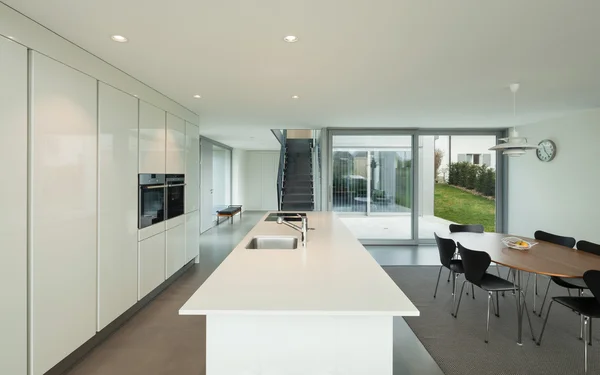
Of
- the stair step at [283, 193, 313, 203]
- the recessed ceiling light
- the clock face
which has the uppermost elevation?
the recessed ceiling light

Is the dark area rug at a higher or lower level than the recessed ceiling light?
lower

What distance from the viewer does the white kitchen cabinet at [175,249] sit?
4293mm

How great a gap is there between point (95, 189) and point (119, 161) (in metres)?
0.44

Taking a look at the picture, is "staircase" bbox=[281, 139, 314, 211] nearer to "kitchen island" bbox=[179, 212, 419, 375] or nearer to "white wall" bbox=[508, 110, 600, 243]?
"white wall" bbox=[508, 110, 600, 243]

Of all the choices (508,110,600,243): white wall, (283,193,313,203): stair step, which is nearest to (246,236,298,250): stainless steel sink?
(508,110,600,243): white wall

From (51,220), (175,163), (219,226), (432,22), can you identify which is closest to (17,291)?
(51,220)

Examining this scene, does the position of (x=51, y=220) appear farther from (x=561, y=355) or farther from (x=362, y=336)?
(x=561, y=355)

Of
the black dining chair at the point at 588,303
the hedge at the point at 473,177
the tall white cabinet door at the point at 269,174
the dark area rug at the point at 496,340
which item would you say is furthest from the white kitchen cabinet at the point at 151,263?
the tall white cabinet door at the point at 269,174

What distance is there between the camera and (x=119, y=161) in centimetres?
312

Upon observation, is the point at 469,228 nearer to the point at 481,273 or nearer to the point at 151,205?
the point at 481,273

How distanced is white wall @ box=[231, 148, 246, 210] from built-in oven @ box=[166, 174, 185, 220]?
6853mm

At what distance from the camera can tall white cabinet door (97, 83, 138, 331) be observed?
286 centimetres

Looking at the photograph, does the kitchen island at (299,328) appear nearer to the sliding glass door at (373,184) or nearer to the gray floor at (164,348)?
the gray floor at (164,348)

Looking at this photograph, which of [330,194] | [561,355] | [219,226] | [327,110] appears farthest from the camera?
[219,226]
